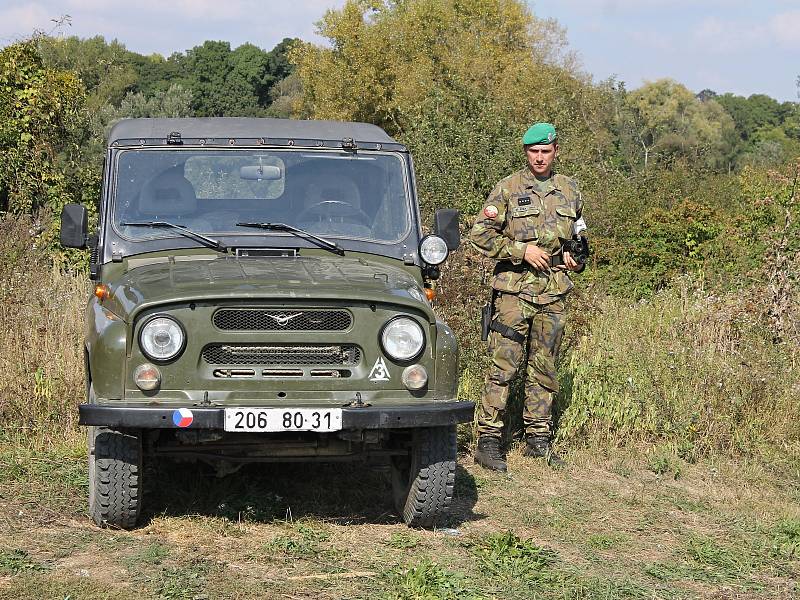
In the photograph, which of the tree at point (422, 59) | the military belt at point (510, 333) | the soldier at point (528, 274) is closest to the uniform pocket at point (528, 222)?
the soldier at point (528, 274)

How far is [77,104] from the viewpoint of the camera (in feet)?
56.2

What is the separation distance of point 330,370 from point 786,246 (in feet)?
20.9

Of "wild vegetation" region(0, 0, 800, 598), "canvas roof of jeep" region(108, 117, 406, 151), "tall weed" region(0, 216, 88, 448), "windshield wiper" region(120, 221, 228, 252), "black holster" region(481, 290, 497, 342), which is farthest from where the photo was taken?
"tall weed" region(0, 216, 88, 448)

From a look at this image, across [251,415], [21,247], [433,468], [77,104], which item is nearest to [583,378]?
[433,468]

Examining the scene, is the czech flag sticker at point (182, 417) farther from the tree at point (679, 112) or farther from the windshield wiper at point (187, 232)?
the tree at point (679, 112)

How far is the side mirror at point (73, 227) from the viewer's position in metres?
6.41

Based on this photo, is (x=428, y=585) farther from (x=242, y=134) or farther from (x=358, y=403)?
(x=242, y=134)

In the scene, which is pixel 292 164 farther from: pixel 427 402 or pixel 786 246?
pixel 786 246

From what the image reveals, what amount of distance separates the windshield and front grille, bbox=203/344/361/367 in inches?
42.3

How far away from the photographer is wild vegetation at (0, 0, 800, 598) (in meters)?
5.37

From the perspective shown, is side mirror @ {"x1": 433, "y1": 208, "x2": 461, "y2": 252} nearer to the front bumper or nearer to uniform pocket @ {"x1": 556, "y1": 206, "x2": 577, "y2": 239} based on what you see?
uniform pocket @ {"x1": 556, "y1": 206, "x2": 577, "y2": 239}

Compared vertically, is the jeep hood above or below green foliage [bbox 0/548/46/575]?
above

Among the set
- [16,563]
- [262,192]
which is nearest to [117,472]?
[16,563]

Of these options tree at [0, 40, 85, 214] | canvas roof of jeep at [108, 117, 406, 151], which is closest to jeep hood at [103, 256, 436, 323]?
canvas roof of jeep at [108, 117, 406, 151]
